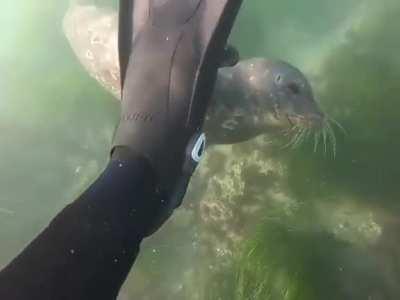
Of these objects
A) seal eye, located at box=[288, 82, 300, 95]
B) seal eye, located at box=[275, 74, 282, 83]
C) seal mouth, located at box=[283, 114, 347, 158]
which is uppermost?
seal eye, located at box=[275, 74, 282, 83]

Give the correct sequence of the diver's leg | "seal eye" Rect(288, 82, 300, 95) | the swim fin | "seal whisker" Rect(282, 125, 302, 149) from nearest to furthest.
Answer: the diver's leg, the swim fin, "seal eye" Rect(288, 82, 300, 95), "seal whisker" Rect(282, 125, 302, 149)

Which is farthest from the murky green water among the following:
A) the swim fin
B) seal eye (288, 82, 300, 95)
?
the swim fin

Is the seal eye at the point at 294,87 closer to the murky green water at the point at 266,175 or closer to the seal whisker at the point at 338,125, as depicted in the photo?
the seal whisker at the point at 338,125

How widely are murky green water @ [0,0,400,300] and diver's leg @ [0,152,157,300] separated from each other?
1981mm

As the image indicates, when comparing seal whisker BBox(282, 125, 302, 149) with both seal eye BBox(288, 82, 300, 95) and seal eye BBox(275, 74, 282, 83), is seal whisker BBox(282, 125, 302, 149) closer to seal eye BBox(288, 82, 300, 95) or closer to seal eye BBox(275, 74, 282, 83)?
seal eye BBox(288, 82, 300, 95)

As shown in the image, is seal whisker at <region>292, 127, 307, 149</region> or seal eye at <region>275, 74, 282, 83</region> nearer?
seal eye at <region>275, 74, 282, 83</region>

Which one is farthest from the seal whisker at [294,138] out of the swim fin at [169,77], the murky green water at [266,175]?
the swim fin at [169,77]

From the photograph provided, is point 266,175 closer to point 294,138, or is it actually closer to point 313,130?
point 294,138

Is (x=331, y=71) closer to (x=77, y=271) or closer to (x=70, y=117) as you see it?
(x=70, y=117)

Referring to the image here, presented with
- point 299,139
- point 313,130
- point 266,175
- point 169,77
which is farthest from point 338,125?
point 169,77

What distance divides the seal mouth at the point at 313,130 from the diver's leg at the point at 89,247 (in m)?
1.77

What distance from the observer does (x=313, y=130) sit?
4.34 metres

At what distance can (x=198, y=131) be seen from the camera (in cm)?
329

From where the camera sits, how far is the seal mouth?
13.5 ft
